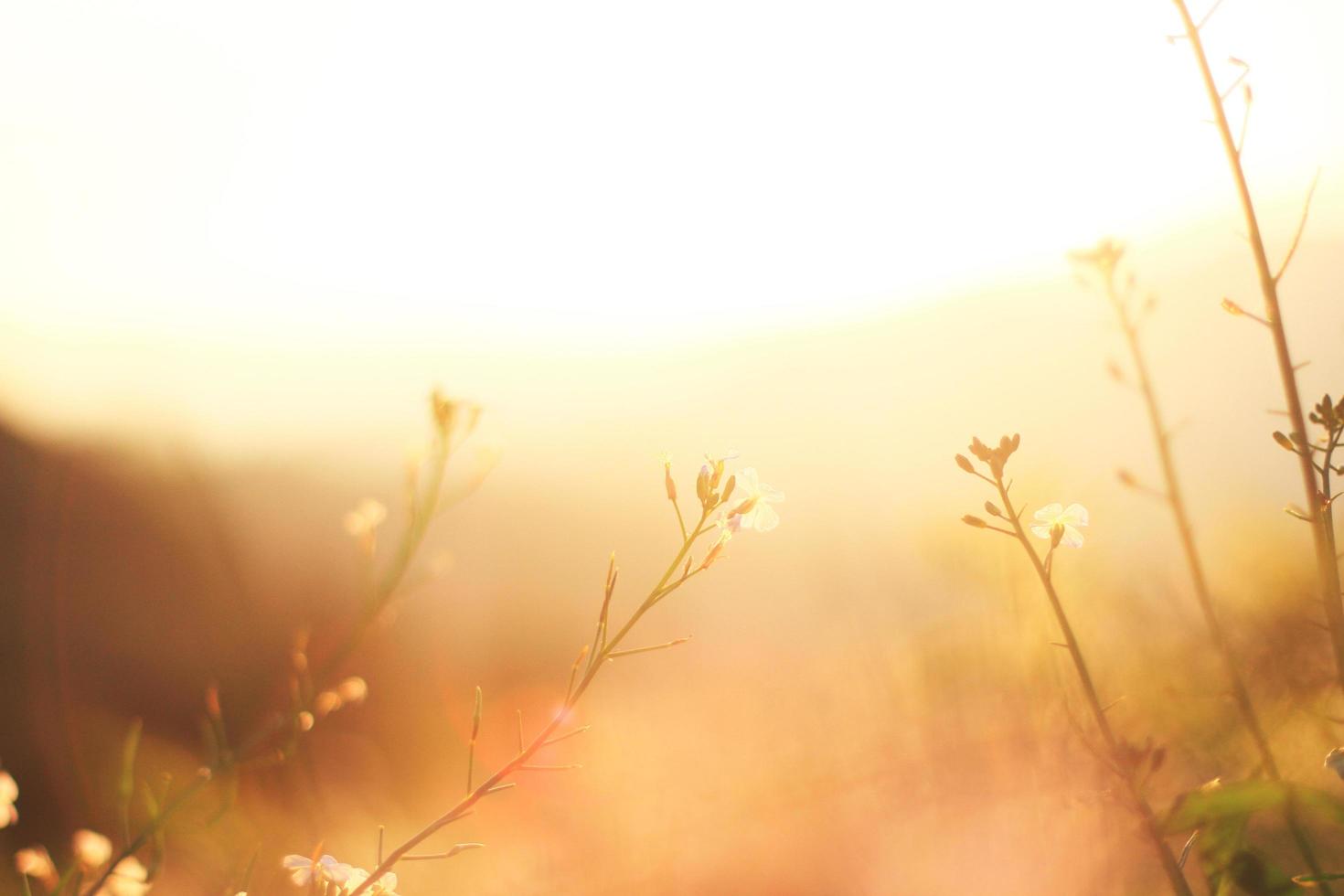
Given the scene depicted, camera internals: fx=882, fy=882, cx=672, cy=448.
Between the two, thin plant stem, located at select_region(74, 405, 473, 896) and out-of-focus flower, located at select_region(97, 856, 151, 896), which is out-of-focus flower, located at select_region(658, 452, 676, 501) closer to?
thin plant stem, located at select_region(74, 405, 473, 896)

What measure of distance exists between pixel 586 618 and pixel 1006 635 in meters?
3.52

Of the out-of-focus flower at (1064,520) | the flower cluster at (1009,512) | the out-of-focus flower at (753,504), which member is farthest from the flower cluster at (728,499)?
the out-of-focus flower at (1064,520)

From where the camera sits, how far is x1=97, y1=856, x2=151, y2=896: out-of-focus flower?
1010 mm

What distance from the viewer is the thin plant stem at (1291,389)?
1.23 metres

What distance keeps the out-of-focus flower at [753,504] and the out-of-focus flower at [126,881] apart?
91cm

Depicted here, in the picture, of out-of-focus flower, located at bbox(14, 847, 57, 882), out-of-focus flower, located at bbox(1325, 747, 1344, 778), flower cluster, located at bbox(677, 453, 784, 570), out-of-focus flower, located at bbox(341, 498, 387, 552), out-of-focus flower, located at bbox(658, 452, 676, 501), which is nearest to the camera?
out-of-focus flower, located at bbox(14, 847, 57, 882)

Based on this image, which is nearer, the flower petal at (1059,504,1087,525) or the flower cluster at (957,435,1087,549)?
the flower cluster at (957,435,1087,549)

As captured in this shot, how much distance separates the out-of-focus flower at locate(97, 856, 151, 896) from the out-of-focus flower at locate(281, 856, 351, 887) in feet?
0.63

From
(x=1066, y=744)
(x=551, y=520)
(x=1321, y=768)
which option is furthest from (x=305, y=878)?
(x=551, y=520)

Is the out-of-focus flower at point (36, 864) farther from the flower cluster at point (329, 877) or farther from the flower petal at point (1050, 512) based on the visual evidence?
the flower petal at point (1050, 512)

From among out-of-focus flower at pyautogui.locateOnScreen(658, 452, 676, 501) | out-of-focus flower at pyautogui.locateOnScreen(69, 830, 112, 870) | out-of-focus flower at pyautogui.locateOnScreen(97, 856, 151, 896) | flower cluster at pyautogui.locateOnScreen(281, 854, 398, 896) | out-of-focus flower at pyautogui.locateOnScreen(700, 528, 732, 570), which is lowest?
flower cluster at pyautogui.locateOnScreen(281, 854, 398, 896)

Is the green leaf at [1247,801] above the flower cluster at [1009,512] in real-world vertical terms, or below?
below

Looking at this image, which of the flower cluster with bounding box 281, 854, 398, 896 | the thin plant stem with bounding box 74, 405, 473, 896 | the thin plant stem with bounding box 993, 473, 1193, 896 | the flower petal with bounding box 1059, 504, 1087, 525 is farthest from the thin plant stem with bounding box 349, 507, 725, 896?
the flower petal with bounding box 1059, 504, 1087, 525

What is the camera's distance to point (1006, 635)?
10.5ft
